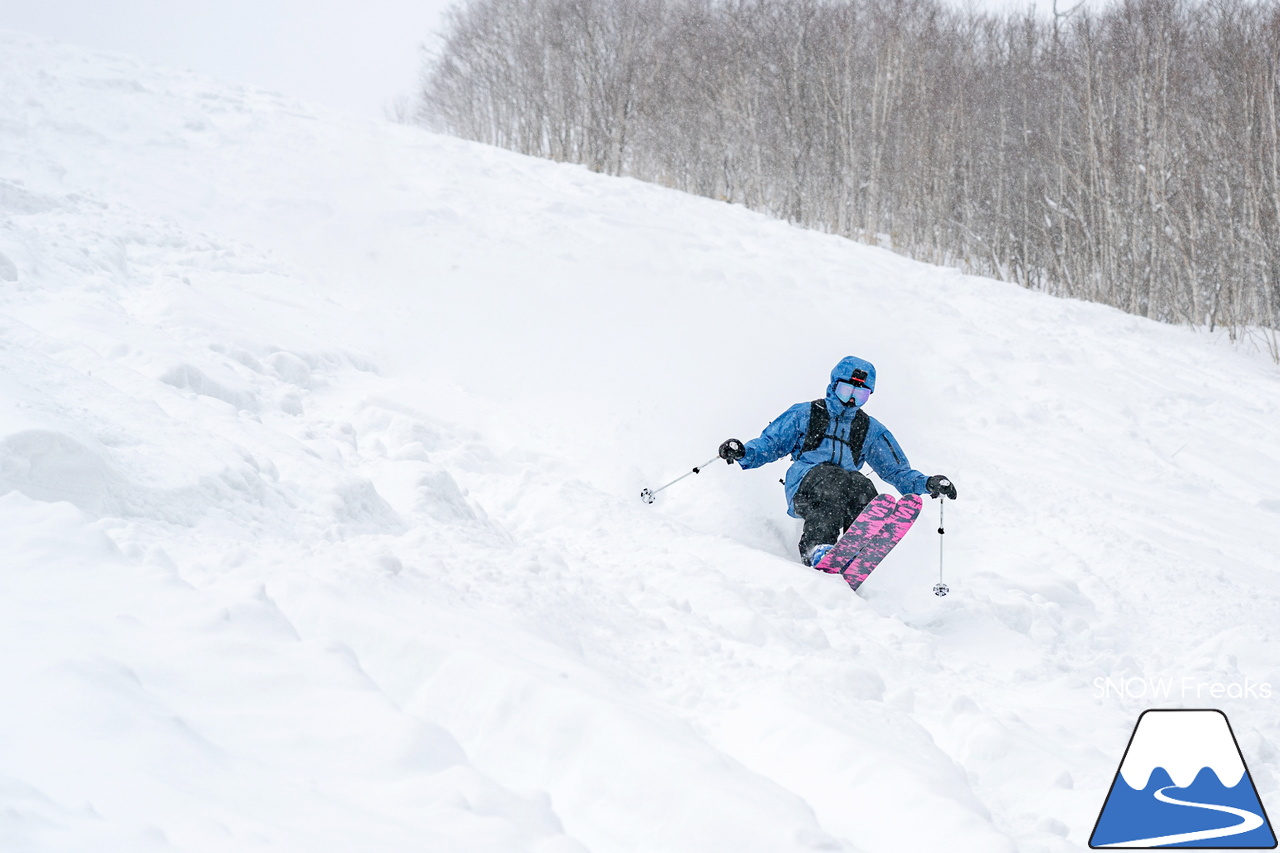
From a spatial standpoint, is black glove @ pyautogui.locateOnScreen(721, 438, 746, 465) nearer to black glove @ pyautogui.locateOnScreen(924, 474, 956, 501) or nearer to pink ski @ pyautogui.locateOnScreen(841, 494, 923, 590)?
pink ski @ pyautogui.locateOnScreen(841, 494, 923, 590)

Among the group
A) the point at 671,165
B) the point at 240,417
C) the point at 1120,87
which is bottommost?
the point at 240,417

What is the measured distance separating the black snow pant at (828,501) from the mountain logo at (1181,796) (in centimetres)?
187

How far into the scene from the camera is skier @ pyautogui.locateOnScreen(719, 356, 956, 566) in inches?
195

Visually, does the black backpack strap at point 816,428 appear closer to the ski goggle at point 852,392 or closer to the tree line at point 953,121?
the ski goggle at point 852,392

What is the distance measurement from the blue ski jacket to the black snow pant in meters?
0.11

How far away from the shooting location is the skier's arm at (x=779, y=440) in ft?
17.2

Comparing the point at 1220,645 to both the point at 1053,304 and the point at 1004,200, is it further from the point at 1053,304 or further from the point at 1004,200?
the point at 1004,200

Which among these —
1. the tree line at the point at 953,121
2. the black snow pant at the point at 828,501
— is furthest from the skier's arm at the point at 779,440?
the tree line at the point at 953,121

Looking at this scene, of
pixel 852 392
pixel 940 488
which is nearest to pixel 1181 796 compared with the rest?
pixel 940 488

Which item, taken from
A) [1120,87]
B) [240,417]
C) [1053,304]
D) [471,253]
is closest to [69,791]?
[240,417]

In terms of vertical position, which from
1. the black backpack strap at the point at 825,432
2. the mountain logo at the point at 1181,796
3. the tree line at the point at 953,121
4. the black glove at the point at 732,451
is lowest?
the mountain logo at the point at 1181,796

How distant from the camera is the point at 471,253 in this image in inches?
400

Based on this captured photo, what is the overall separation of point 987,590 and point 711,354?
13.6 feet

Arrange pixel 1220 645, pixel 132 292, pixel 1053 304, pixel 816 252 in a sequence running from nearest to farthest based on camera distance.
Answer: pixel 1220 645 → pixel 132 292 → pixel 1053 304 → pixel 816 252
